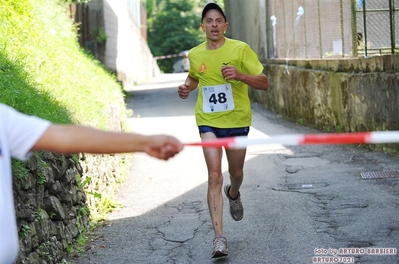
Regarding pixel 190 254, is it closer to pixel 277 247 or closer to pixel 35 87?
pixel 277 247

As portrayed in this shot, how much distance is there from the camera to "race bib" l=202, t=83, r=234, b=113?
22.3 ft

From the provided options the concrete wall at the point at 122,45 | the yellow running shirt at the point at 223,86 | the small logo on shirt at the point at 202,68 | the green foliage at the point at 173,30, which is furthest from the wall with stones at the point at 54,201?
the green foliage at the point at 173,30

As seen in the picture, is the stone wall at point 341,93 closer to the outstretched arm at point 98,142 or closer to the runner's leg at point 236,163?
the runner's leg at point 236,163

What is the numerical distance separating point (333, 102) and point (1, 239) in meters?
12.2

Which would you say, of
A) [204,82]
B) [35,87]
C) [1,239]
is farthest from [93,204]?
[1,239]

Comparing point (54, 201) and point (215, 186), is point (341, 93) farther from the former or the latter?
point (54, 201)

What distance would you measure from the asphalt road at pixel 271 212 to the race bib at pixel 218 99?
1178 mm

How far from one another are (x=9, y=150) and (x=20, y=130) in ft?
0.27

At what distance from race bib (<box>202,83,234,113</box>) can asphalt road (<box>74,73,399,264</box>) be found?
1178mm

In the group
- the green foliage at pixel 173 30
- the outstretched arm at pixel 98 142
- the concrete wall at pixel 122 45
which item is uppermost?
the outstretched arm at pixel 98 142

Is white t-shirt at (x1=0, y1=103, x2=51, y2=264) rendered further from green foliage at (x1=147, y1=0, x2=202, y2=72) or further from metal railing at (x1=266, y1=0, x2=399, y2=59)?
green foliage at (x1=147, y1=0, x2=202, y2=72)

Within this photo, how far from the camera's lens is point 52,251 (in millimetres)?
6160

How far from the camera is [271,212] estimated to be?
8.26 metres

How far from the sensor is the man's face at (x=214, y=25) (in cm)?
686
